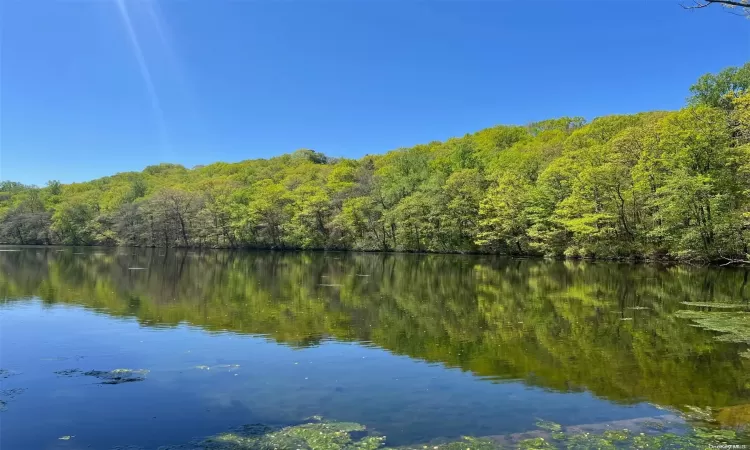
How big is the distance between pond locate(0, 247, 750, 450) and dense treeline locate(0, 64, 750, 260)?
20593 mm

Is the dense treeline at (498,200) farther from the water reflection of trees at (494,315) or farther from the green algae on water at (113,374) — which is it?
Answer: the green algae on water at (113,374)

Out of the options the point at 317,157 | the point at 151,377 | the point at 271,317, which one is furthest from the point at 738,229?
the point at 317,157

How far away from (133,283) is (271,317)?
1627 cm

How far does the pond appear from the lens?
327 inches

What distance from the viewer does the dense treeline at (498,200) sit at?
4075 cm

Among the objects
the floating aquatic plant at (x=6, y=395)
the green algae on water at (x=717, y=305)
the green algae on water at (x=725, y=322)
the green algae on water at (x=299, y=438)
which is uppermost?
the green algae on water at (x=717, y=305)

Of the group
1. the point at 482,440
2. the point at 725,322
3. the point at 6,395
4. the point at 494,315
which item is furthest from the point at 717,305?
the point at 6,395

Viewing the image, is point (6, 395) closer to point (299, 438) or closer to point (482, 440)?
point (299, 438)

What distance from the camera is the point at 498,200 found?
6141cm

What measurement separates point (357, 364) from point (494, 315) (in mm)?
8280

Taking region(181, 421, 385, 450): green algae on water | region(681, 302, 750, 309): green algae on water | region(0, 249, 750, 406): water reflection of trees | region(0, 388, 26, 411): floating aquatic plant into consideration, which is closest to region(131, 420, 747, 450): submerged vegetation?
region(181, 421, 385, 450): green algae on water

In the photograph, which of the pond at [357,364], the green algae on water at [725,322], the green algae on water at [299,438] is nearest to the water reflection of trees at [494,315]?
the pond at [357,364]

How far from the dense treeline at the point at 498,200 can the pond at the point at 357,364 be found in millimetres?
20593

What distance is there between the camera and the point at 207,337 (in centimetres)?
1502
